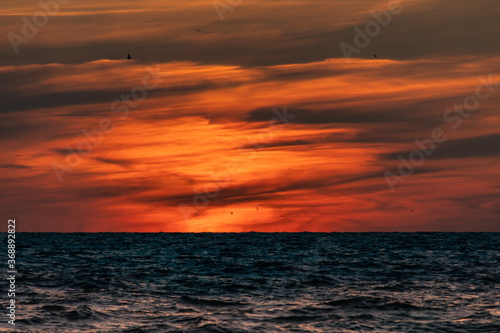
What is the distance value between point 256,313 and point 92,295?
8218mm

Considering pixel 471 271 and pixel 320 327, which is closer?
pixel 320 327

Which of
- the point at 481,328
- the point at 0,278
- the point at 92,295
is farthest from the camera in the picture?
the point at 0,278

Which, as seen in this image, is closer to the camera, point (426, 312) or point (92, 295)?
point (426, 312)

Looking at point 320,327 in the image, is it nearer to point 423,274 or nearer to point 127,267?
point 423,274

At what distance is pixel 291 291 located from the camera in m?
28.1

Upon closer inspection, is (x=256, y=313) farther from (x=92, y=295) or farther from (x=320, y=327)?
(x=92, y=295)

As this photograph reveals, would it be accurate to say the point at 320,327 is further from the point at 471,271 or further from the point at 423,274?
the point at 471,271

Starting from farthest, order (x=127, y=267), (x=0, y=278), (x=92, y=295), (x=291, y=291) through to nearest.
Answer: (x=127, y=267) → (x=0, y=278) → (x=291, y=291) → (x=92, y=295)

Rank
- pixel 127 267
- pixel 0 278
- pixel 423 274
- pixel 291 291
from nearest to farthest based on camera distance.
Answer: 1. pixel 291 291
2. pixel 0 278
3. pixel 423 274
4. pixel 127 267

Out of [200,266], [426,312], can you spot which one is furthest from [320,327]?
[200,266]

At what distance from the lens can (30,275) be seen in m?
33.8

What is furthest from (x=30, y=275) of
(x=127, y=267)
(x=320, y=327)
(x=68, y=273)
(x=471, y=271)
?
(x=471, y=271)

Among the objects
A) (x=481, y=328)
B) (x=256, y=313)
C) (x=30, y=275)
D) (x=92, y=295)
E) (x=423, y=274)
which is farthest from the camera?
(x=423, y=274)

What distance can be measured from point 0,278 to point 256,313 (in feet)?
51.9
